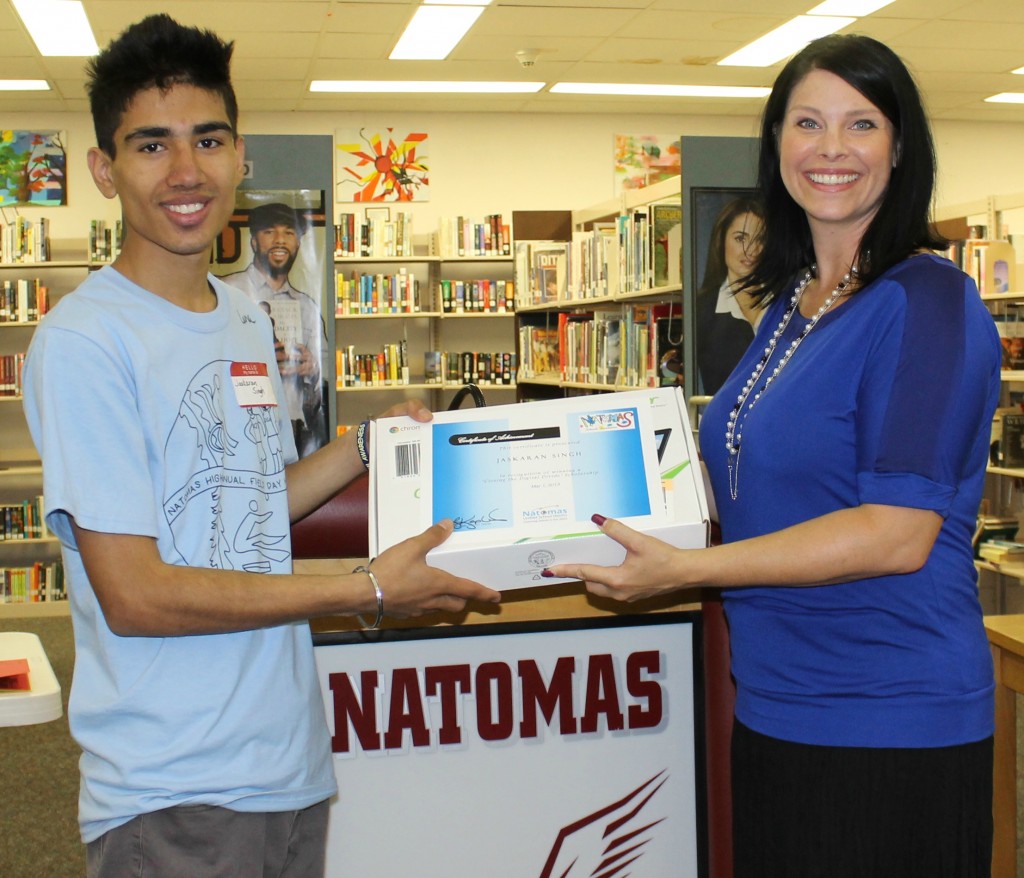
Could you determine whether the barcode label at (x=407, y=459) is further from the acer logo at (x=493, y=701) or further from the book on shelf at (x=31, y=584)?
the book on shelf at (x=31, y=584)

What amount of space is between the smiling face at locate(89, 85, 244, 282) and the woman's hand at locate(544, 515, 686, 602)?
59cm

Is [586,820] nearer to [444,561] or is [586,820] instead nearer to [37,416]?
[444,561]

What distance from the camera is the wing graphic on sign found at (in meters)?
1.73

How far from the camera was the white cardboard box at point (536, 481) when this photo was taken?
1381 mm

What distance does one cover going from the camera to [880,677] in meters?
1.28

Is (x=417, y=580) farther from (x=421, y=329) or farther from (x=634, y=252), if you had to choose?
(x=421, y=329)

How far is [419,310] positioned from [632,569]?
7.07 meters

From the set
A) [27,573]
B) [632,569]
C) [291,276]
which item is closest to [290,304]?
[291,276]

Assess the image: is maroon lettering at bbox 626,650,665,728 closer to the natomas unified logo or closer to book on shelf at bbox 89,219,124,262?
the natomas unified logo

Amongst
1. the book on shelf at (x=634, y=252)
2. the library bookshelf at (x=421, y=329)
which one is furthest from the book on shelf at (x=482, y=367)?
the book on shelf at (x=634, y=252)

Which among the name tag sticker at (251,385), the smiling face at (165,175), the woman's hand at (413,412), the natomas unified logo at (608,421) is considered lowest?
the natomas unified logo at (608,421)

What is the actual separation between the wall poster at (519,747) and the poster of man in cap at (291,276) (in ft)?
7.02

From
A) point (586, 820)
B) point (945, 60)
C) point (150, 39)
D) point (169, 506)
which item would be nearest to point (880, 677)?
point (586, 820)

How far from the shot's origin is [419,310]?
829 cm
